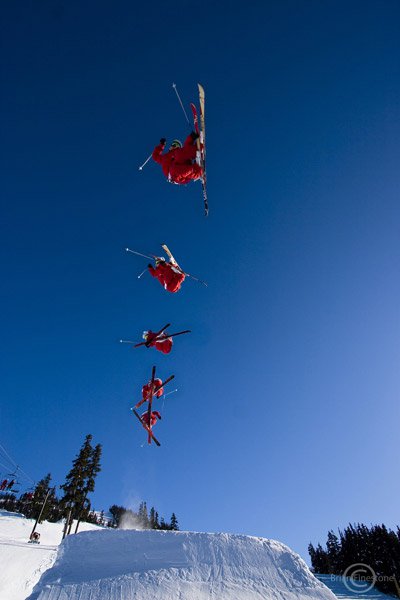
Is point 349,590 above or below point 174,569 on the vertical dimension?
above

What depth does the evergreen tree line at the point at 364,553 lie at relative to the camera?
39.4 metres

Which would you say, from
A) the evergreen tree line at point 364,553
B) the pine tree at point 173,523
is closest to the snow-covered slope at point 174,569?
the evergreen tree line at point 364,553

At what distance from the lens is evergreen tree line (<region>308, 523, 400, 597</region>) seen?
39.4m

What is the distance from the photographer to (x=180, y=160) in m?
7.33

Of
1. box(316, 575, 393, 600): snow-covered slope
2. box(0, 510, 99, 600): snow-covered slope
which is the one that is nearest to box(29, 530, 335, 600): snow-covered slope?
box(0, 510, 99, 600): snow-covered slope

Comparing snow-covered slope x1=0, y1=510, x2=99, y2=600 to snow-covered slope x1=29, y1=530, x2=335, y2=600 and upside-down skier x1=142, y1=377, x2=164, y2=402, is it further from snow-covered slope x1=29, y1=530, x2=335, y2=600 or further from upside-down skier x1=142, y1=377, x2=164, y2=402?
upside-down skier x1=142, y1=377, x2=164, y2=402

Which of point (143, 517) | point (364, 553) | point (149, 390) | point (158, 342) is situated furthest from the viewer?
point (143, 517)

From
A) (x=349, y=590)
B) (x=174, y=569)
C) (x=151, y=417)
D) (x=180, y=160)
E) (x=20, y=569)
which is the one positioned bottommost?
(x=20, y=569)

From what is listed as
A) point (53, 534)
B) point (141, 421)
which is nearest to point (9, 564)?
point (141, 421)

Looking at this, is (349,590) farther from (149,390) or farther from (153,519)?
(153,519)

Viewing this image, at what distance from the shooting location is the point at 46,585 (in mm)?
7145

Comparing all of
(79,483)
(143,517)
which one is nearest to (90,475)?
(79,483)

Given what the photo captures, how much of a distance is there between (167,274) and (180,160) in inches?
129

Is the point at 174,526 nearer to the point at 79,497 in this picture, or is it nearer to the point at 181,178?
the point at 79,497
